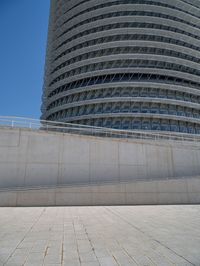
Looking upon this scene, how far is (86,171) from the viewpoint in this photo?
49.4 feet

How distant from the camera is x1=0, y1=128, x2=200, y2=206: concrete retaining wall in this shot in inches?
527

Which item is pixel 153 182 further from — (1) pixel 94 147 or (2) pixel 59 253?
(2) pixel 59 253

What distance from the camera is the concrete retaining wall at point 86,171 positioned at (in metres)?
13.4

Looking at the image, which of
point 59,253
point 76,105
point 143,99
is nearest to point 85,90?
point 76,105

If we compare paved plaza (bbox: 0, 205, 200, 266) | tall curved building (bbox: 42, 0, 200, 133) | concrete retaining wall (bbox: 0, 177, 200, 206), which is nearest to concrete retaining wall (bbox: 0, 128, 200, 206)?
concrete retaining wall (bbox: 0, 177, 200, 206)

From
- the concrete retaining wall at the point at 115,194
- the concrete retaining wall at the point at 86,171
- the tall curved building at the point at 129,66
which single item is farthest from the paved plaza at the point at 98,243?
the tall curved building at the point at 129,66

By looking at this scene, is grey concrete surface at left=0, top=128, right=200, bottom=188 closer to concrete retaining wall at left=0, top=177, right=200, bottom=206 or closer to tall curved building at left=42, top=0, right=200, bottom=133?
concrete retaining wall at left=0, top=177, right=200, bottom=206

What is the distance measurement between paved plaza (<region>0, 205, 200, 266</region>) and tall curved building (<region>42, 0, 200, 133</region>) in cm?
2852

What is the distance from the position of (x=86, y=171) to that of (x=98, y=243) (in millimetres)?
9699

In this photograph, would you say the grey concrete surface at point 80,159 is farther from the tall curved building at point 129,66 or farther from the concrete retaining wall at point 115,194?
the tall curved building at point 129,66

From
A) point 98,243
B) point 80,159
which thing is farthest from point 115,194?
point 98,243

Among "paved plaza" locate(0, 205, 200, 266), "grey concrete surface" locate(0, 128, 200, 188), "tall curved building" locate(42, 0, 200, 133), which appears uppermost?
"tall curved building" locate(42, 0, 200, 133)

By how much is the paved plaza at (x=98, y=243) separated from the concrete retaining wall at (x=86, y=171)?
18.0 ft

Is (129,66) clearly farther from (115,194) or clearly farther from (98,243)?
(98,243)
